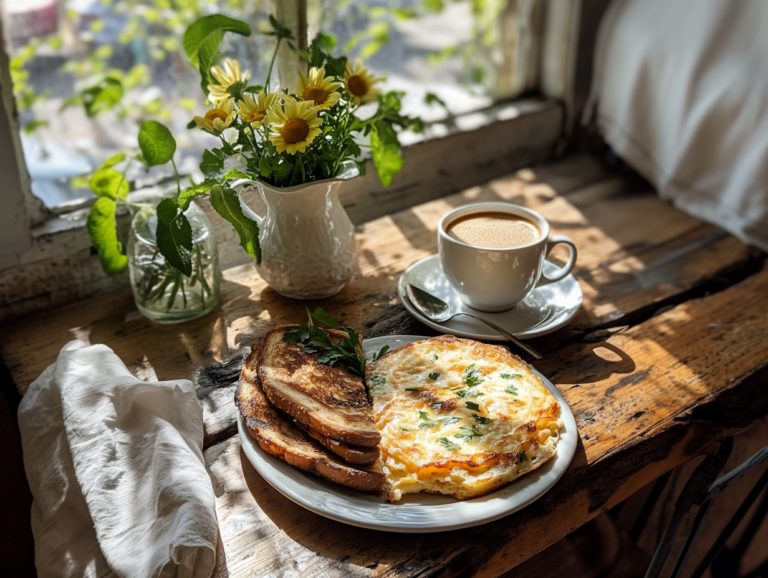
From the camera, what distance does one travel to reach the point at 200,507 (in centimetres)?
82

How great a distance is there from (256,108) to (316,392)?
18.4 inches

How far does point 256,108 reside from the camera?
3.53 ft

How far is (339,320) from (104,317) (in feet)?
1.51

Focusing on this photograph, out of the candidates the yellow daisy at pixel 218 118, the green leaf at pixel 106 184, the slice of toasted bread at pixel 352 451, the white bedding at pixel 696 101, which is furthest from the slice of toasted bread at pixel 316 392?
the white bedding at pixel 696 101

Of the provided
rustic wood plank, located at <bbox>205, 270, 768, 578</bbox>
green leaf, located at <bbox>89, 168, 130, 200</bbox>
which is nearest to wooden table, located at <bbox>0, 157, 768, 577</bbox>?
rustic wood plank, located at <bbox>205, 270, 768, 578</bbox>

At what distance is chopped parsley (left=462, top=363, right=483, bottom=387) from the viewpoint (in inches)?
39.1

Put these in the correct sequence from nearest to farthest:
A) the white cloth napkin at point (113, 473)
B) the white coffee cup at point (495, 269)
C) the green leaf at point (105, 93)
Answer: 1. the white cloth napkin at point (113, 473)
2. the white coffee cup at point (495, 269)
3. the green leaf at point (105, 93)

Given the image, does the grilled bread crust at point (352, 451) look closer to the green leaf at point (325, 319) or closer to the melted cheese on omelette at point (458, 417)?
the melted cheese on omelette at point (458, 417)

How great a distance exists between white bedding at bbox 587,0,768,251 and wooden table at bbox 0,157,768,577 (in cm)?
8

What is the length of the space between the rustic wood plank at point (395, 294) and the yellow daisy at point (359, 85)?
373mm

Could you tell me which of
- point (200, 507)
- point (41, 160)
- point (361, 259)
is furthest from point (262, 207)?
point (200, 507)

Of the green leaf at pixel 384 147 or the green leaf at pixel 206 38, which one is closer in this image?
the green leaf at pixel 206 38

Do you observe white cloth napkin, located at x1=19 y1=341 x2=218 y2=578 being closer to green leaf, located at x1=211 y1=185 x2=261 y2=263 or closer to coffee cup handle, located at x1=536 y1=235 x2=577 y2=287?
green leaf, located at x1=211 y1=185 x2=261 y2=263

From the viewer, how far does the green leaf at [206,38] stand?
46.7 inches
